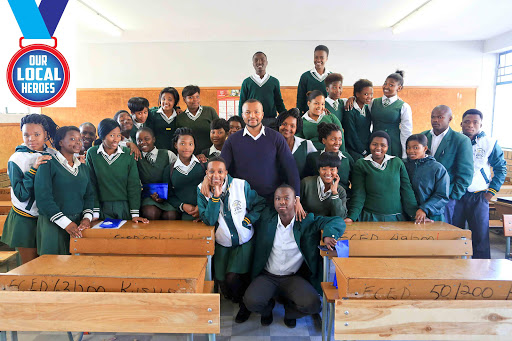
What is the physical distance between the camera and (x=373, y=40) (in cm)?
716

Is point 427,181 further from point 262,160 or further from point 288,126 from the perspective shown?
point 262,160

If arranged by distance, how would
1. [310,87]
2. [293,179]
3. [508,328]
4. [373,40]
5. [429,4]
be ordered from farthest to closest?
[373,40], [429,4], [310,87], [293,179], [508,328]

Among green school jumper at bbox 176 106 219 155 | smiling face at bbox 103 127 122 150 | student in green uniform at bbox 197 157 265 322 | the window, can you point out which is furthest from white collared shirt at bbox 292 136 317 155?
the window

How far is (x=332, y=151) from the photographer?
265 centimetres

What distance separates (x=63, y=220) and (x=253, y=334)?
1437 mm

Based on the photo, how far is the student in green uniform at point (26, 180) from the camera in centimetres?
218

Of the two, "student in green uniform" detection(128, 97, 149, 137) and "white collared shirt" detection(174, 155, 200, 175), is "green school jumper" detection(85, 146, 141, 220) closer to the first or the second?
"white collared shirt" detection(174, 155, 200, 175)

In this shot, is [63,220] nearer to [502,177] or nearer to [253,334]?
[253,334]

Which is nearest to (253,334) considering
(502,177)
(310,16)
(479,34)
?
(502,177)

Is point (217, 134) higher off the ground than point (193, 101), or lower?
lower

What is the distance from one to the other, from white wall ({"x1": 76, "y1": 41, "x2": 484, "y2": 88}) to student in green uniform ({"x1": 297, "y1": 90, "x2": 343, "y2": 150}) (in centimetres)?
450

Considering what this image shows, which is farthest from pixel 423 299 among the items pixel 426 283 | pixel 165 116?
pixel 165 116

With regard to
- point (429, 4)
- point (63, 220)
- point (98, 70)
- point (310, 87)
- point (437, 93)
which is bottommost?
point (63, 220)

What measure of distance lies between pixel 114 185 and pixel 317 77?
2.29 m
